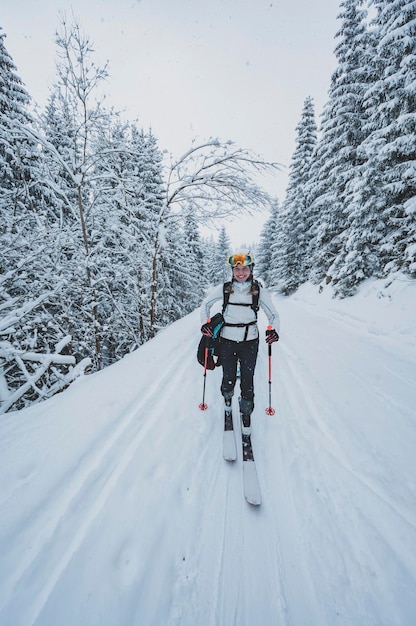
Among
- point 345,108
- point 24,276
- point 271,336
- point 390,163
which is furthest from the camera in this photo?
point 345,108

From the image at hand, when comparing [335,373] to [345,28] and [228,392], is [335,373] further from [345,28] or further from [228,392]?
[345,28]

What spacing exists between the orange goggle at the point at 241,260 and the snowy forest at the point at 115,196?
4.10 metres

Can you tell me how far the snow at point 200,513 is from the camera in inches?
64.9

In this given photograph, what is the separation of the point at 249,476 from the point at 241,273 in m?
2.38

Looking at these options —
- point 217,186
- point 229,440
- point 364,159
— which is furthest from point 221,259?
point 229,440

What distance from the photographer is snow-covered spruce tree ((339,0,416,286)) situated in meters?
8.56

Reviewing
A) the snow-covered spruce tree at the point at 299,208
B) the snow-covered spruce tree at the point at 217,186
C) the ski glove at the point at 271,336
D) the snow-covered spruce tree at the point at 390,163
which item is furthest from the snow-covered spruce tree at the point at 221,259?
the ski glove at the point at 271,336

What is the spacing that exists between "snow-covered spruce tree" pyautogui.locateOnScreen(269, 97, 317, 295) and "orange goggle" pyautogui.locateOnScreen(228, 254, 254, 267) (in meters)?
21.7

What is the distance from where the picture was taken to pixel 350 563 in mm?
1930

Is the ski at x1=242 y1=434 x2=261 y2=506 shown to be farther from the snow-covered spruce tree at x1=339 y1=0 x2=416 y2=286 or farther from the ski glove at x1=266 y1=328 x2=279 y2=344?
the snow-covered spruce tree at x1=339 y1=0 x2=416 y2=286

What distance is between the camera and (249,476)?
2635 millimetres

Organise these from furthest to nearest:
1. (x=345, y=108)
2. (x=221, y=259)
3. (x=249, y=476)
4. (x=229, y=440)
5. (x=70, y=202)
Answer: (x=221, y=259) → (x=345, y=108) → (x=70, y=202) → (x=229, y=440) → (x=249, y=476)

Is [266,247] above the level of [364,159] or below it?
below

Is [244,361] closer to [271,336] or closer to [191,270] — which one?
[271,336]
